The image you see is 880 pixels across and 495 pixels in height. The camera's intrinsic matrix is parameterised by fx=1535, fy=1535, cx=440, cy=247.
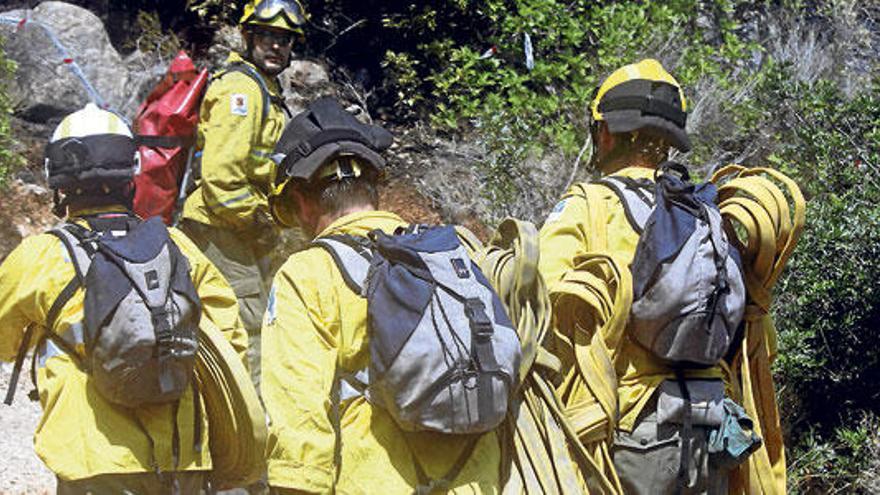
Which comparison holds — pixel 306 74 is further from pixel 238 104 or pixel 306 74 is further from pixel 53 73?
pixel 238 104

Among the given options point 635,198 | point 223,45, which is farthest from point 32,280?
point 223,45

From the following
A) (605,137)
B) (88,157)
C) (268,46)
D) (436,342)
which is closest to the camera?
(436,342)

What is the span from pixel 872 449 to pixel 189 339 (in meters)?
4.42

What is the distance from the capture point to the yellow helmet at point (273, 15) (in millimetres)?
7883

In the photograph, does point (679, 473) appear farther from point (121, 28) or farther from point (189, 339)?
point (121, 28)

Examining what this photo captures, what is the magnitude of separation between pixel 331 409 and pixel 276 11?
414 cm

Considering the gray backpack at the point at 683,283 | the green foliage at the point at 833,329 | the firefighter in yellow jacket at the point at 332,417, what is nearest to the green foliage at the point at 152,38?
the green foliage at the point at 833,329

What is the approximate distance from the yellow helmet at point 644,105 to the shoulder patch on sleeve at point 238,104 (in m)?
2.63

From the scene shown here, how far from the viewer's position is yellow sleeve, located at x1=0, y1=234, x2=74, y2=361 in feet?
15.9

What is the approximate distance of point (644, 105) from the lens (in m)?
5.45

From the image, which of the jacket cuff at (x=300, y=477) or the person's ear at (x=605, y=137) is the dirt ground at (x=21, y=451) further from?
the jacket cuff at (x=300, y=477)

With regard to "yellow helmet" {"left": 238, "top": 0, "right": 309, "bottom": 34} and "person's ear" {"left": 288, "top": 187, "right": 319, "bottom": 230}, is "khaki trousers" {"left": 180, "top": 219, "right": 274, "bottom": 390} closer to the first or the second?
"yellow helmet" {"left": 238, "top": 0, "right": 309, "bottom": 34}

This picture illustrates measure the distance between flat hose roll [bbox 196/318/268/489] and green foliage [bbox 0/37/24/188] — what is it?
15.9 feet

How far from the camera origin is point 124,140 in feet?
16.9
